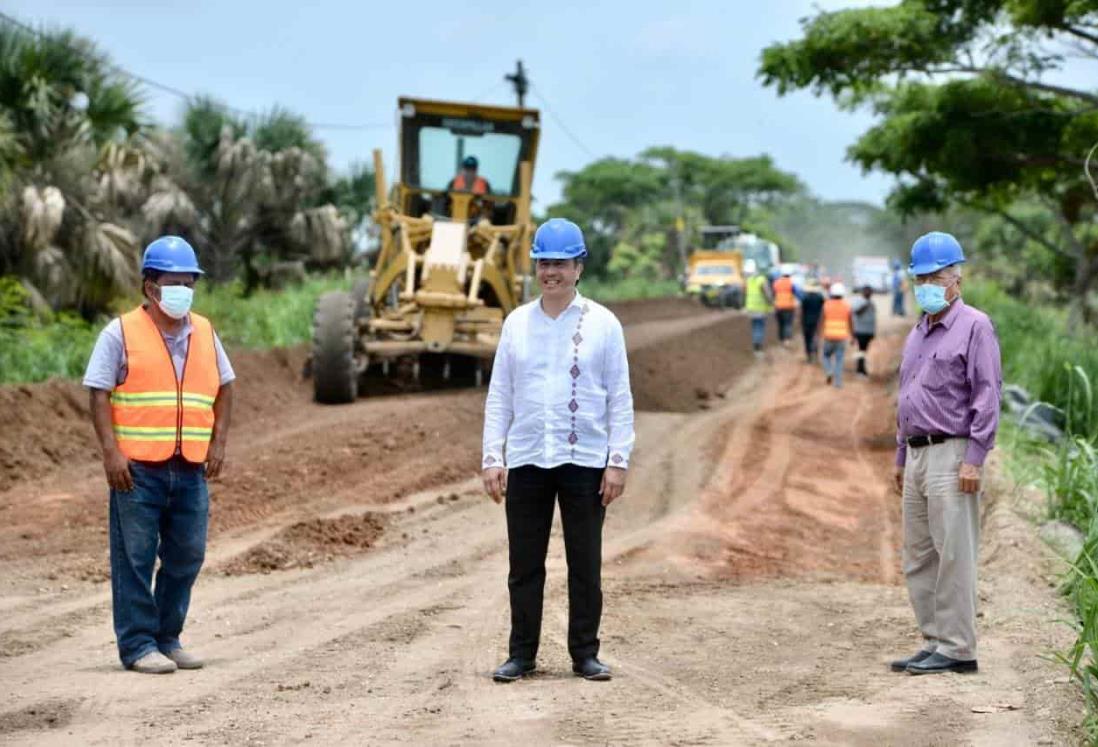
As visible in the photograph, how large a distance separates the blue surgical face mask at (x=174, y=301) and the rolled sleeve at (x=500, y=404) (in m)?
1.47

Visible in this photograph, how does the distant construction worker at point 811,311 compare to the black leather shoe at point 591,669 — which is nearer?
the black leather shoe at point 591,669

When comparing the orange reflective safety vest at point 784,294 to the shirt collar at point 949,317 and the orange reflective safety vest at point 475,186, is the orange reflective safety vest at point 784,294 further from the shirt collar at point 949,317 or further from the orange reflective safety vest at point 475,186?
the shirt collar at point 949,317

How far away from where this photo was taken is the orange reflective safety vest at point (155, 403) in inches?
293

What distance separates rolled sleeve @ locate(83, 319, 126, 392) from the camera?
24.1ft

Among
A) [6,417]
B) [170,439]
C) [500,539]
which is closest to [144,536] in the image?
[170,439]

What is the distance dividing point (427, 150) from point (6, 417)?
731cm

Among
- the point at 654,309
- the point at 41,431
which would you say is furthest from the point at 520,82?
the point at 41,431

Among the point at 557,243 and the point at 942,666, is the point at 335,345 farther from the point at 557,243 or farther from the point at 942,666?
the point at 942,666

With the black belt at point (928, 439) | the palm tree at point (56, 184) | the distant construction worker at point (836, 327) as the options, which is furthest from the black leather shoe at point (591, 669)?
the distant construction worker at point (836, 327)

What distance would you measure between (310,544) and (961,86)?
14.1 metres

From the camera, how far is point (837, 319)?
1077 inches

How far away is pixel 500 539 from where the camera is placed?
39.9 feet

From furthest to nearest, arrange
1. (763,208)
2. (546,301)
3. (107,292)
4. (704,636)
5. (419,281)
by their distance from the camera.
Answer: (763,208) < (107,292) < (419,281) < (704,636) < (546,301)

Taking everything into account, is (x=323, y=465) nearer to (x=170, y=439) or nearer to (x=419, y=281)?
(x=419, y=281)
